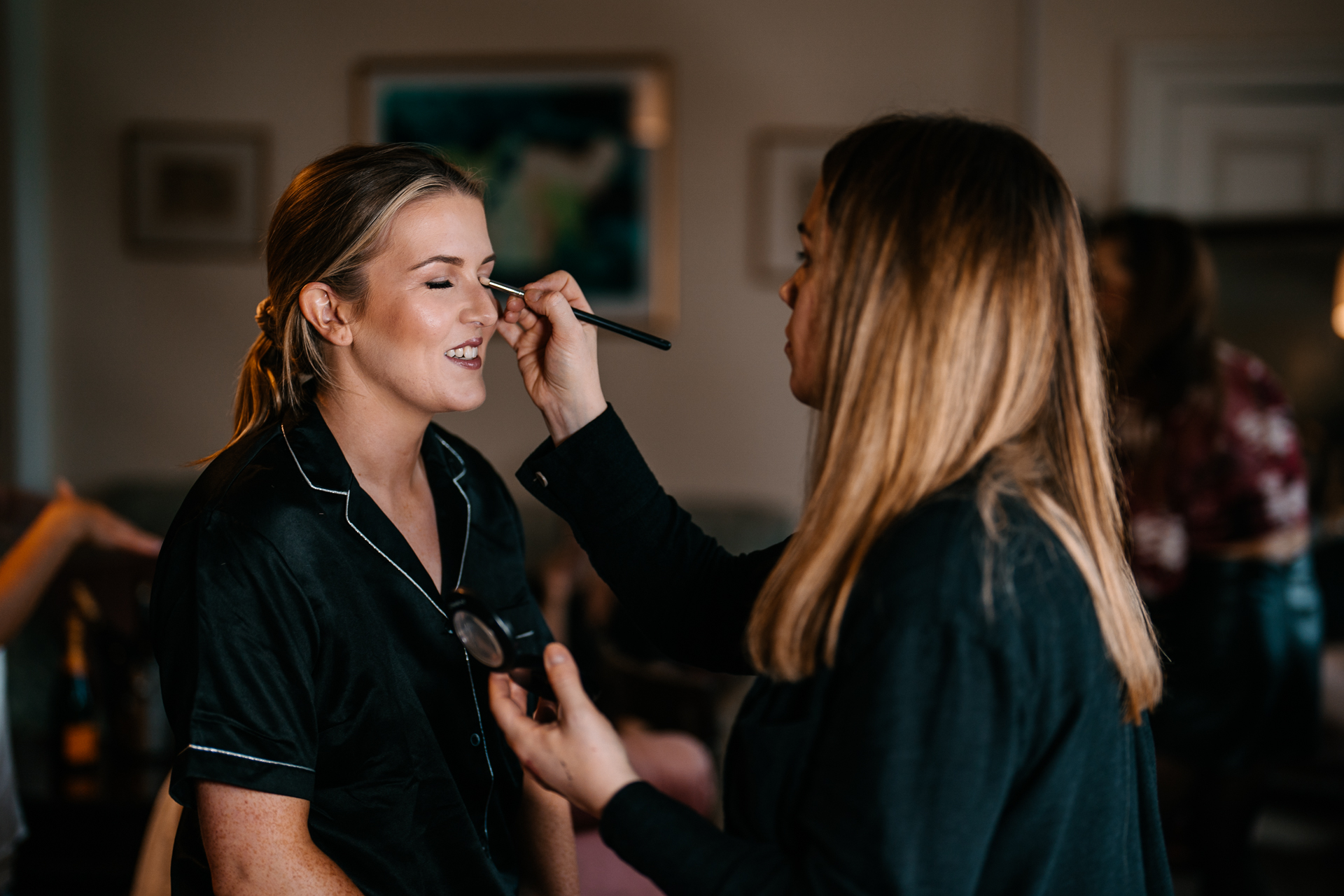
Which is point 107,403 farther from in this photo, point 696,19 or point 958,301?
point 958,301

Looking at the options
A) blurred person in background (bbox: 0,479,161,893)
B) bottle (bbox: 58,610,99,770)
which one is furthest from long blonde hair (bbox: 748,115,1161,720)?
bottle (bbox: 58,610,99,770)

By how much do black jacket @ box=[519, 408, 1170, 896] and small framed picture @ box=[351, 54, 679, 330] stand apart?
2859mm

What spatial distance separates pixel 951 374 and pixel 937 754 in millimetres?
289

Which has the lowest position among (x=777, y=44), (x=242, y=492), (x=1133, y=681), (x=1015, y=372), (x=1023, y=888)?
(x=1023, y=888)

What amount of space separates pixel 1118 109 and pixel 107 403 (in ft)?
12.2

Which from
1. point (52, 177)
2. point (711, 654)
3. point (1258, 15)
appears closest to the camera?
point (711, 654)

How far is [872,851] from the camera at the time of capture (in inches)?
28.7

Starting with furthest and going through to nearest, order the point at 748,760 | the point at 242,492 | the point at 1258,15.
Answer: the point at 1258,15 → the point at 242,492 → the point at 748,760

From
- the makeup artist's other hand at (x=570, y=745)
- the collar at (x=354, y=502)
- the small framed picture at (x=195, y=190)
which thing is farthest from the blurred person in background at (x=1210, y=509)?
the small framed picture at (x=195, y=190)

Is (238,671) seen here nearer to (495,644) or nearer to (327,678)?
(327,678)

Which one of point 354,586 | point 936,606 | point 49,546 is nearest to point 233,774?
point 354,586

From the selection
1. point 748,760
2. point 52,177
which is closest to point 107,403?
point 52,177

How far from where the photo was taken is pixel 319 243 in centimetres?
117

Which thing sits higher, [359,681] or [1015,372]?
[1015,372]
